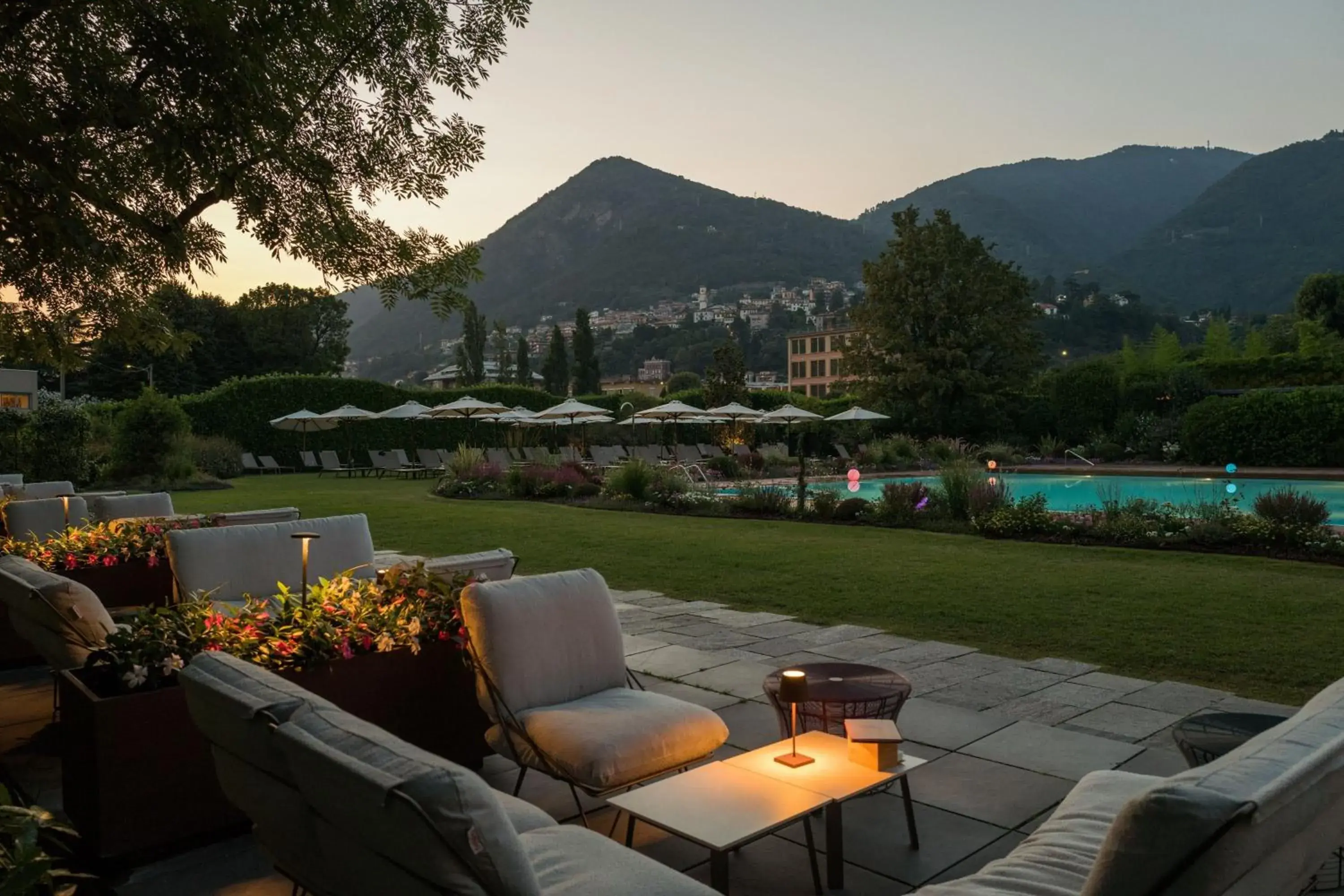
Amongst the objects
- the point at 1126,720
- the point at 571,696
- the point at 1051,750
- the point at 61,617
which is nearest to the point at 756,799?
the point at 571,696

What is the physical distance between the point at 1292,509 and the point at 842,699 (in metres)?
7.93

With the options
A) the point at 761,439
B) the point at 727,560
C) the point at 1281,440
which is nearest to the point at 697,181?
the point at 761,439

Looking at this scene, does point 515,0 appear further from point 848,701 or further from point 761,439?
point 761,439

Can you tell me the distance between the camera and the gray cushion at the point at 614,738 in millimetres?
2871

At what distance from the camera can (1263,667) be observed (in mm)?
4855

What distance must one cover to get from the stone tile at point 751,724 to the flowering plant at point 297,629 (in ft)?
4.13

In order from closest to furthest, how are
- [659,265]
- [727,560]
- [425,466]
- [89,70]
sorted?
1. [89,70]
2. [727,560]
3. [425,466]
4. [659,265]

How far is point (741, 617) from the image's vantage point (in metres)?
6.41

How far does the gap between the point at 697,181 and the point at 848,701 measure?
110 meters

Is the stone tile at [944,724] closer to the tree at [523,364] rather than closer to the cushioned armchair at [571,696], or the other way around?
the cushioned armchair at [571,696]

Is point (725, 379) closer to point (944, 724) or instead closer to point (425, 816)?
point (944, 724)

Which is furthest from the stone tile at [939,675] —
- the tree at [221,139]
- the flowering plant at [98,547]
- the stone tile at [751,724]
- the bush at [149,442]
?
the bush at [149,442]

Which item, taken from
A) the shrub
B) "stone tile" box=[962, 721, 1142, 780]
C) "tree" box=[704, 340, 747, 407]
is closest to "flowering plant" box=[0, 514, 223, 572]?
"stone tile" box=[962, 721, 1142, 780]

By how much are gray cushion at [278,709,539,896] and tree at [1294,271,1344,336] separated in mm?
38063
